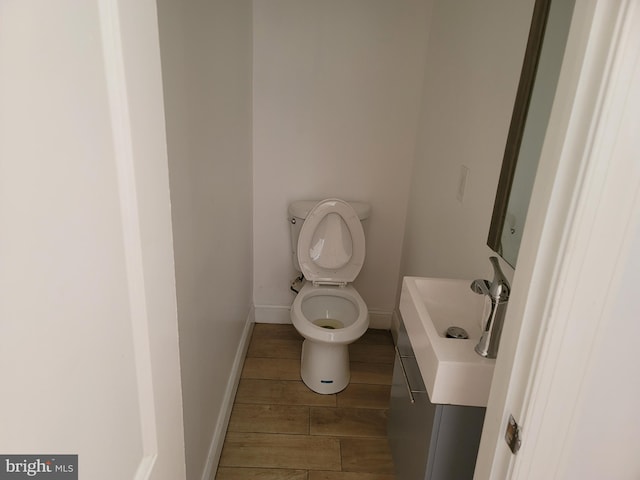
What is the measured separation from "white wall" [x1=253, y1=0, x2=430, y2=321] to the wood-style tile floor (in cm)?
54

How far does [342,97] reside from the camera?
2352 mm

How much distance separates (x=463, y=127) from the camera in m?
1.73

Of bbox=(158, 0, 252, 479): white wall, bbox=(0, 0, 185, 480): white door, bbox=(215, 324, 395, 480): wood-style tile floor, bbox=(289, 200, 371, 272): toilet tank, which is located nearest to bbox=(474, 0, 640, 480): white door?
bbox=(0, 0, 185, 480): white door

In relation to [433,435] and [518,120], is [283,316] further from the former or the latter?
[518,120]

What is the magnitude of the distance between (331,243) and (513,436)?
5.36 feet

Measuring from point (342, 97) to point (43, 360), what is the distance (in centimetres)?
213

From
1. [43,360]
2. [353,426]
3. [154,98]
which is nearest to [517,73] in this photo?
[154,98]

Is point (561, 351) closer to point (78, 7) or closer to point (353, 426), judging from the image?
point (78, 7)

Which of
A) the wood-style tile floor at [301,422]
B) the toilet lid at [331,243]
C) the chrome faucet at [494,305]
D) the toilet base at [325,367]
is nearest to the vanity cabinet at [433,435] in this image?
the chrome faucet at [494,305]

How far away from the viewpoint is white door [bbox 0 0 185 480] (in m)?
0.38

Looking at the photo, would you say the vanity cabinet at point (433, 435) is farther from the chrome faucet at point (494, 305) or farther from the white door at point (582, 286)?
the white door at point (582, 286)

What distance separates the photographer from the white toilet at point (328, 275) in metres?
2.19

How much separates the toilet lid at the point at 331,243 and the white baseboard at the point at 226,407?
0.49 m

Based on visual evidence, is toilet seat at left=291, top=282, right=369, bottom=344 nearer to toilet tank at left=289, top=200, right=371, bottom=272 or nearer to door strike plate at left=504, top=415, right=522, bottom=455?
toilet tank at left=289, top=200, right=371, bottom=272
